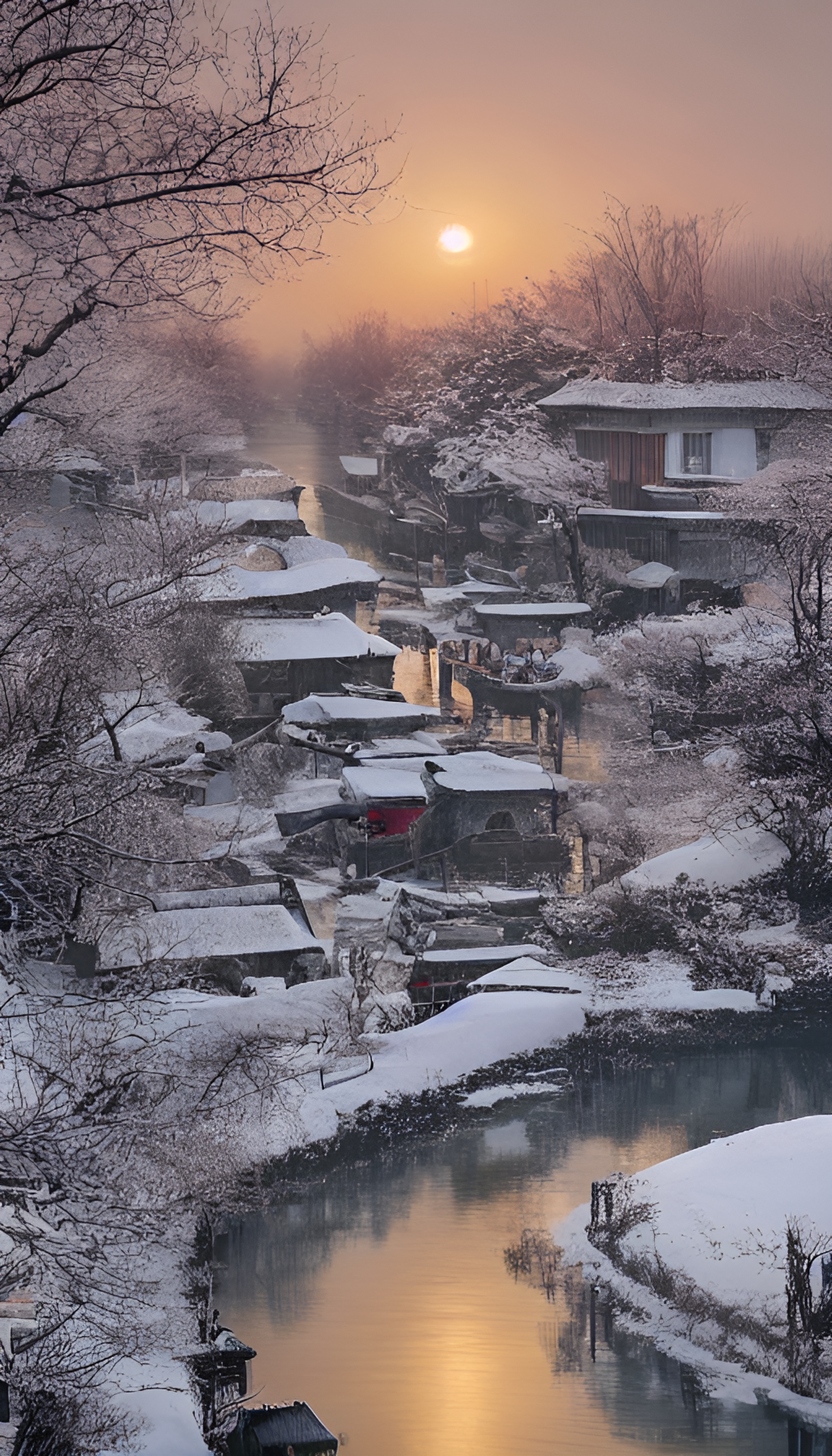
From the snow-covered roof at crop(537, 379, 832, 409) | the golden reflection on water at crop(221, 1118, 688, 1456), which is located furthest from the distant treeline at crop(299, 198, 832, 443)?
the golden reflection on water at crop(221, 1118, 688, 1456)

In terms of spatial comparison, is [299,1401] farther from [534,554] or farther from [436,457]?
[436,457]

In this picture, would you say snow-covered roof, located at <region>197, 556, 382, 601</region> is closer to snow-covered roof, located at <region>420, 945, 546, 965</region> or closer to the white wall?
the white wall

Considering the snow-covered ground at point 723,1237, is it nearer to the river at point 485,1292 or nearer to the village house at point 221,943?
the river at point 485,1292

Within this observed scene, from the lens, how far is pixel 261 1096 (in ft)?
28.1

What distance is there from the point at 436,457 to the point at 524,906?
49.3 ft

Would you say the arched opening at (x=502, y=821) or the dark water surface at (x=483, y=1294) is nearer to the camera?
the dark water surface at (x=483, y=1294)

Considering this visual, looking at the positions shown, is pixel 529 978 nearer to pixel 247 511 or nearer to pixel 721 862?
pixel 721 862

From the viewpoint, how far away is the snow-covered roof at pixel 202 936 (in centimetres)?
964

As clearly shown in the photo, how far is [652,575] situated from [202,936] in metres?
12.5

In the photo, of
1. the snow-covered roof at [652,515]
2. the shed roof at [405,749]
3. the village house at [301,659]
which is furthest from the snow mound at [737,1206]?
the snow-covered roof at [652,515]

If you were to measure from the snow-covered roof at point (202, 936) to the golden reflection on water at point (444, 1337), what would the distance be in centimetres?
222

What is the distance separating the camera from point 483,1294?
26.7 ft

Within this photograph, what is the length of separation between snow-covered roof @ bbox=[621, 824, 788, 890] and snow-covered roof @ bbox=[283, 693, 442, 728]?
4619 millimetres

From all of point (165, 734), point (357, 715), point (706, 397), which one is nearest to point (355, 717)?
point (357, 715)
